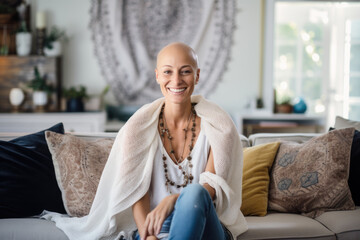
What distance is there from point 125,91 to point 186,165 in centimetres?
287

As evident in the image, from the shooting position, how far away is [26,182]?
6.52 feet

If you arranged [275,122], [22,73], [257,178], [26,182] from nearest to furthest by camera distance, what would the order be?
1. [26,182]
2. [257,178]
3. [22,73]
4. [275,122]

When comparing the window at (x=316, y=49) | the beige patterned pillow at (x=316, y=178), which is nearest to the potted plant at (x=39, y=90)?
the window at (x=316, y=49)

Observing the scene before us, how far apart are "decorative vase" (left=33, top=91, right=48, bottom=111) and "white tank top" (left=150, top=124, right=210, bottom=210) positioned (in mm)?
2640

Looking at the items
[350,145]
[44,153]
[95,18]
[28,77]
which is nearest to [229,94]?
[95,18]

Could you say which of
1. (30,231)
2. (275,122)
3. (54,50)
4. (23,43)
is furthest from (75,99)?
(30,231)

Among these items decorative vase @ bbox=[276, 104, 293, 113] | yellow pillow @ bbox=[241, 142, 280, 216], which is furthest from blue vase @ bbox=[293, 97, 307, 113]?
yellow pillow @ bbox=[241, 142, 280, 216]

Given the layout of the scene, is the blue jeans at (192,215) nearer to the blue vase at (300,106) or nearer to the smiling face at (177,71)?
the smiling face at (177,71)

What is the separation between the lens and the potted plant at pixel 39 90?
4066mm

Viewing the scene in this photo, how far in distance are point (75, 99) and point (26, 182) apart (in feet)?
7.26

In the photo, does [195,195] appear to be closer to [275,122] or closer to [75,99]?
[75,99]

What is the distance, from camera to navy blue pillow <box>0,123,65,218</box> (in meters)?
1.96

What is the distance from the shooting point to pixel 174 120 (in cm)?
186

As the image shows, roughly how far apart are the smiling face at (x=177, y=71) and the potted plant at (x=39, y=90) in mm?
2667
